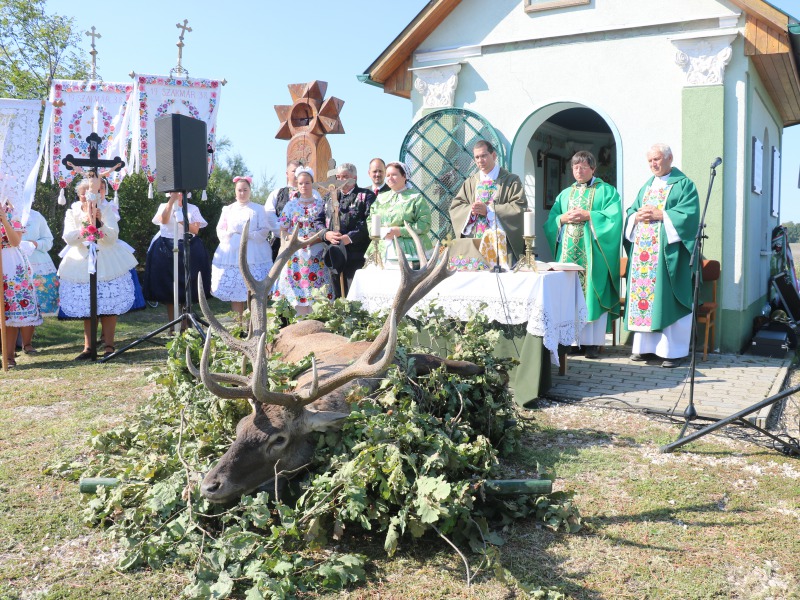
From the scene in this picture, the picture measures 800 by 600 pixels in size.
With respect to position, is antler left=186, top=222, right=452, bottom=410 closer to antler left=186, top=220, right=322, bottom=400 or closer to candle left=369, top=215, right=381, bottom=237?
antler left=186, top=220, right=322, bottom=400

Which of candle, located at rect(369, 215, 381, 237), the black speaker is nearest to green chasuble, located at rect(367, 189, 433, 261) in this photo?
candle, located at rect(369, 215, 381, 237)

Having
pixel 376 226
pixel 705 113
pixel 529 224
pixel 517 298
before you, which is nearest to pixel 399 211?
pixel 376 226

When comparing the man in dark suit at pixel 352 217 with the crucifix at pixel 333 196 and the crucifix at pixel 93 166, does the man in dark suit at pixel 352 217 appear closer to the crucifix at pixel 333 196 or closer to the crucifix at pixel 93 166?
the crucifix at pixel 333 196

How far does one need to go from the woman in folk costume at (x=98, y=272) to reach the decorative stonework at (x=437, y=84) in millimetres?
4049

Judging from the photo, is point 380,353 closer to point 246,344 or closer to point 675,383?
point 246,344

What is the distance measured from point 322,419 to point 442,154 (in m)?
6.51

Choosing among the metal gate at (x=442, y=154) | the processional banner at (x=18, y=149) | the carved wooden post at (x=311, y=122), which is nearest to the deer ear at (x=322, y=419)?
the processional banner at (x=18, y=149)

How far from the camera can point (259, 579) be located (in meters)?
2.64

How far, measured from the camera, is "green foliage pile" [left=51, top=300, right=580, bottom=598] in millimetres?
2785

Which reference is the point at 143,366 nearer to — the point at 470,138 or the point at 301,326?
the point at 301,326

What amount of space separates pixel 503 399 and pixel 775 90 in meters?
6.92

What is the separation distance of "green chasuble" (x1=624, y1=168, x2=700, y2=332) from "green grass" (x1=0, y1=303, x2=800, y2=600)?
2.25 meters

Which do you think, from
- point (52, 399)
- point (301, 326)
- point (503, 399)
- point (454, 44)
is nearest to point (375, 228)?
point (301, 326)

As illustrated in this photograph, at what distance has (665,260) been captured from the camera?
7156mm
